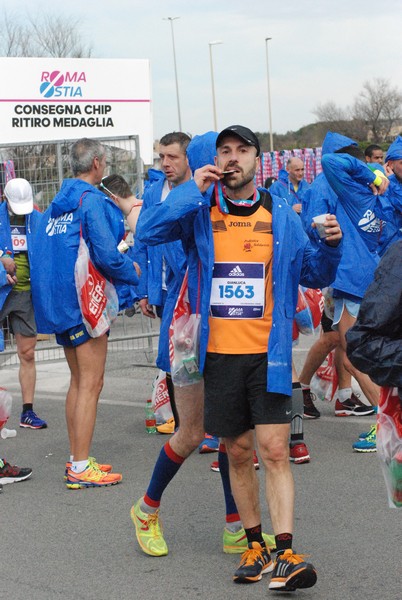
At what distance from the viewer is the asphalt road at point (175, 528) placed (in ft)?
16.0

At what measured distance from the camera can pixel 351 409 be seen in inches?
340

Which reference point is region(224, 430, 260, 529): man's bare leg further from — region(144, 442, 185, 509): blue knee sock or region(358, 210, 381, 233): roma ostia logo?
region(358, 210, 381, 233): roma ostia logo

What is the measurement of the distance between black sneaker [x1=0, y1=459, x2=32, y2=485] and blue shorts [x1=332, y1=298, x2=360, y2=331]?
7.75 ft

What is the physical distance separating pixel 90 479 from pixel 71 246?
151 centimetres

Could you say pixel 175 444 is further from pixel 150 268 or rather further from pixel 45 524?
pixel 150 268

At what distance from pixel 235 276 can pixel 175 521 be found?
1796 millimetres

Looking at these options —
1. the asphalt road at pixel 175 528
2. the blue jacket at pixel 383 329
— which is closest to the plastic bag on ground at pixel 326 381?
the asphalt road at pixel 175 528

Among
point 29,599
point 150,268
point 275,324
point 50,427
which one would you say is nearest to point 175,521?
point 29,599

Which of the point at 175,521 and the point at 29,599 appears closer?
the point at 29,599

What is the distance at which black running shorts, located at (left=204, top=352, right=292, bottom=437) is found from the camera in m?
4.76

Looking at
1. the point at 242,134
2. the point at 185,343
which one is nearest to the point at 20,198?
the point at 185,343

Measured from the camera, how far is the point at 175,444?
5297 mm

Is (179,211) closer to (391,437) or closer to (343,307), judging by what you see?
(391,437)

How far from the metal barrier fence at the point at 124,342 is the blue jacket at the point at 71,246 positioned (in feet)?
15.5
